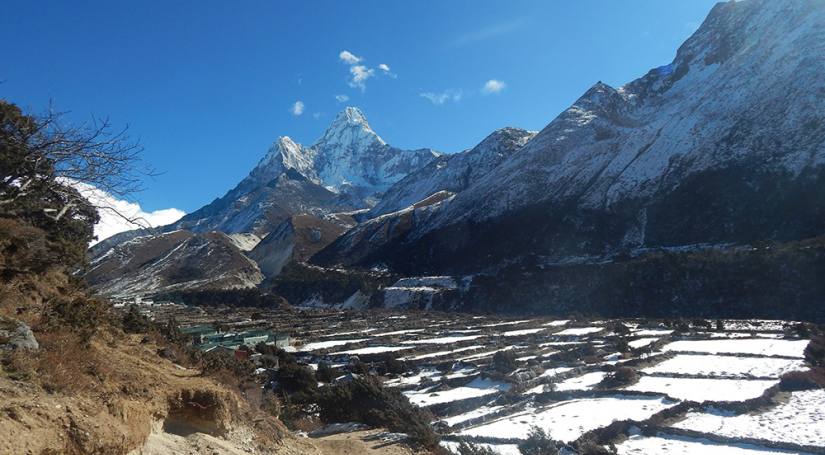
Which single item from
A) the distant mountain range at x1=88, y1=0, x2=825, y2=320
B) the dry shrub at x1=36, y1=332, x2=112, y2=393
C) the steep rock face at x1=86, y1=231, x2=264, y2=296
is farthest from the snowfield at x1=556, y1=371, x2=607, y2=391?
the steep rock face at x1=86, y1=231, x2=264, y2=296

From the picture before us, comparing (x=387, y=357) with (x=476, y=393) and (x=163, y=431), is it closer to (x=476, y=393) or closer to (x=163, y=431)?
(x=476, y=393)

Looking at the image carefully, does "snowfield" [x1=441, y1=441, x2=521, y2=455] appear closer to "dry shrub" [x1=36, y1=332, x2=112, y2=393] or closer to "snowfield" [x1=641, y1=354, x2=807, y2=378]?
"dry shrub" [x1=36, y1=332, x2=112, y2=393]

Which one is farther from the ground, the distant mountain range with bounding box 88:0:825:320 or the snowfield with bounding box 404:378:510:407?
the distant mountain range with bounding box 88:0:825:320

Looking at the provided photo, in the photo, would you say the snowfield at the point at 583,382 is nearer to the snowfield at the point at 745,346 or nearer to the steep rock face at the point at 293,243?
the snowfield at the point at 745,346

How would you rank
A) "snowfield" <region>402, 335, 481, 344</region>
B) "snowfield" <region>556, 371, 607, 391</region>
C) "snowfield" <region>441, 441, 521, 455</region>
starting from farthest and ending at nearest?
"snowfield" <region>402, 335, 481, 344</region>
"snowfield" <region>556, 371, 607, 391</region>
"snowfield" <region>441, 441, 521, 455</region>

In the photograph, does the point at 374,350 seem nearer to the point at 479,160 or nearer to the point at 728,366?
the point at 728,366

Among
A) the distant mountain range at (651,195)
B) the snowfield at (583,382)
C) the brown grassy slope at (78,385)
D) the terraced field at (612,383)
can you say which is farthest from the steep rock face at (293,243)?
the brown grassy slope at (78,385)
